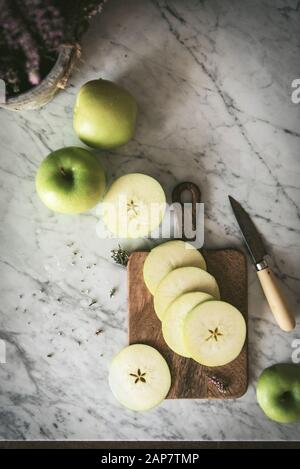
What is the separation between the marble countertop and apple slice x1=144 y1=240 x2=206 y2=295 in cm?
7

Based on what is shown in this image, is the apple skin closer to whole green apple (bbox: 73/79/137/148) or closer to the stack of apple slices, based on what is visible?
the stack of apple slices

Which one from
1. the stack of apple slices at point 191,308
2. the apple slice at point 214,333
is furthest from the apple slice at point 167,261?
the apple slice at point 214,333

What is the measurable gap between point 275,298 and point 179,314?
0.68 ft

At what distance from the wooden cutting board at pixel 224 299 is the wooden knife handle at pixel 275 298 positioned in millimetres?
43

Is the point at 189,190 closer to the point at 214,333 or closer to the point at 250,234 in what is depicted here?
the point at 250,234

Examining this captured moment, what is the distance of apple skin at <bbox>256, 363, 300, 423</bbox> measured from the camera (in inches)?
40.3

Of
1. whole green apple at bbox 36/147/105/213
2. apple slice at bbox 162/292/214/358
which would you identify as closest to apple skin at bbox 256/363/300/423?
apple slice at bbox 162/292/214/358

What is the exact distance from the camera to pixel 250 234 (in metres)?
1.07

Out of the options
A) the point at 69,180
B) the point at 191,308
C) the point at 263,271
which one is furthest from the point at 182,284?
the point at 69,180

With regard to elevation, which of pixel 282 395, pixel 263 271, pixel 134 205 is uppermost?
pixel 134 205

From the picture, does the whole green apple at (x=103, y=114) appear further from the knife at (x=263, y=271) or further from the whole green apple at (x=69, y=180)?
the knife at (x=263, y=271)

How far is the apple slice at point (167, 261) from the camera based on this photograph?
3.38 ft
